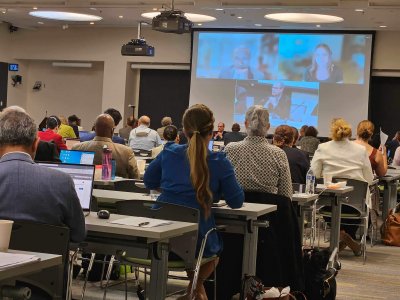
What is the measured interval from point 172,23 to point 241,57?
23.7ft

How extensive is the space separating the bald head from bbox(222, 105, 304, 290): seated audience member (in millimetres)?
1910

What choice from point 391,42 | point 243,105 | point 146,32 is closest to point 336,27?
point 391,42

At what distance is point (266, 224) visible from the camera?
5141 mm

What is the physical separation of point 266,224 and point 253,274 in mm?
475

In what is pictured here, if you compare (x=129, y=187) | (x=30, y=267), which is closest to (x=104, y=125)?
(x=129, y=187)

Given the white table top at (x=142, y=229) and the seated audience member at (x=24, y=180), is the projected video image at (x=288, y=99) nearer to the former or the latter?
the white table top at (x=142, y=229)

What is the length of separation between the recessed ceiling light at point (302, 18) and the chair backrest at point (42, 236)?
48.0 feet

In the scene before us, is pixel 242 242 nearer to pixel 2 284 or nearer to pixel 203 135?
pixel 203 135

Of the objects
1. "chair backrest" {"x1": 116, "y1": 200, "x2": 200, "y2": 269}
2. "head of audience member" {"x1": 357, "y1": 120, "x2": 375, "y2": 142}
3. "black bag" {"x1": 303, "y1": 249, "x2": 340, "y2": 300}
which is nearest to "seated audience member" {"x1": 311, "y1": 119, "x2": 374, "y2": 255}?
"head of audience member" {"x1": 357, "y1": 120, "x2": 375, "y2": 142}

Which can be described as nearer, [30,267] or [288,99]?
[30,267]

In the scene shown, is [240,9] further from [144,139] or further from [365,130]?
[365,130]

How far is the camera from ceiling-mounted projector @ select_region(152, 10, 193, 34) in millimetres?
12914

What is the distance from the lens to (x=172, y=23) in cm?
1295

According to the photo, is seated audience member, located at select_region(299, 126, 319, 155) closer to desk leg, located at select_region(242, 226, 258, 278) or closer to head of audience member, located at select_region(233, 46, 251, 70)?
head of audience member, located at select_region(233, 46, 251, 70)
